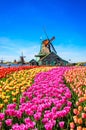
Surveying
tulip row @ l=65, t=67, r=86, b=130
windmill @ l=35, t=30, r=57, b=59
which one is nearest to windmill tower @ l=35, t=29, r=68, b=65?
windmill @ l=35, t=30, r=57, b=59

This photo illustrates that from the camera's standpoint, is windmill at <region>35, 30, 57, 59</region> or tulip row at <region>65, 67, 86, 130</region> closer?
tulip row at <region>65, 67, 86, 130</region>

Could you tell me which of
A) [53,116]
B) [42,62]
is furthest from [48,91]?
[42,62]

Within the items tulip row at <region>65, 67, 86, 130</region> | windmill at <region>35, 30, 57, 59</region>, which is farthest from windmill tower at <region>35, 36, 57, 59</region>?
tulip row at <region>65, 67, 86, 130</region>

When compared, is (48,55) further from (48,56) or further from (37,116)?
(37,116)

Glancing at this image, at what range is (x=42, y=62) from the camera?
56.3m

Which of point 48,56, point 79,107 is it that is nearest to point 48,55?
point 48,56

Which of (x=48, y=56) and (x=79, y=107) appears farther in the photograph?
(x=48, y=56)

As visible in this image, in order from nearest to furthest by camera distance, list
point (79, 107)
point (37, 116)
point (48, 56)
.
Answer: point (37, 116) < point (79, 107) < point (48, 56)

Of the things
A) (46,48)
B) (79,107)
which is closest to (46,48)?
(46,48)

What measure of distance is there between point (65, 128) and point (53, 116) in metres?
0.52

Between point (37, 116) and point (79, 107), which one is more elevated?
point (79, 107)

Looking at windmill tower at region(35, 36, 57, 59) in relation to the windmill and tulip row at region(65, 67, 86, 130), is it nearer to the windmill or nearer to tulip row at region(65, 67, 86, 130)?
the windmill

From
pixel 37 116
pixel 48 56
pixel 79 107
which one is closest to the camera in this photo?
pixel 37 116

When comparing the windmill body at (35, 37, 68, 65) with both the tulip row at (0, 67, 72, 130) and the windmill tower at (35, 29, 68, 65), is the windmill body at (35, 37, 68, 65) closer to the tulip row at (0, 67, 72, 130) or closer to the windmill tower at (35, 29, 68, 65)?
the windmill tower at (35, 29, 68, 65)
